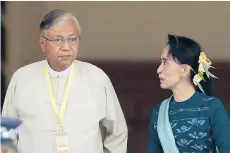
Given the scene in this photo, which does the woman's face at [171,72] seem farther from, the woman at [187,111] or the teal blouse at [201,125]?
the teal blouse at [201,125]

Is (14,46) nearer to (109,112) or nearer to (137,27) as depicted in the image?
(137,27)

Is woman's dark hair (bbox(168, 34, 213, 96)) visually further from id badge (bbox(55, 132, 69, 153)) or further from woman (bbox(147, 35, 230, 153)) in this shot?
id badge (bbox(55, 132, 69, 153))

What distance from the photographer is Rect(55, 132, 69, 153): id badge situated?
3393 millimetres

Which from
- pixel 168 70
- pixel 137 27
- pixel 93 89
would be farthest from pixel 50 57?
pixel 137 27

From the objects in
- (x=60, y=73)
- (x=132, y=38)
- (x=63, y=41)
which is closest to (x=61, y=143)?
(x=60, y=73)

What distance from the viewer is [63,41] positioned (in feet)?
11.2

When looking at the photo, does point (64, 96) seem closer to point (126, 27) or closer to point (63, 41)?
point (63, 41)

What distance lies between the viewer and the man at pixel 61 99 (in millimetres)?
3430

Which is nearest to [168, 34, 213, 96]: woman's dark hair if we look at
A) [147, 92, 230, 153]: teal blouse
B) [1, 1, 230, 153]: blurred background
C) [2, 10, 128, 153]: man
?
[147, 92, 230, 153]: teal blouse

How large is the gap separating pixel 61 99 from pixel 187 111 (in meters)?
0.65

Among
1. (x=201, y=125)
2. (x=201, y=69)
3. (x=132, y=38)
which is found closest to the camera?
(x=201, y=125)

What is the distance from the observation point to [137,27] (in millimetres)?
4715

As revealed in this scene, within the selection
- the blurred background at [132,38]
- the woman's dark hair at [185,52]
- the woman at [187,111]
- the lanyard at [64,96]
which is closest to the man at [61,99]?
the lanyard at [64,96]

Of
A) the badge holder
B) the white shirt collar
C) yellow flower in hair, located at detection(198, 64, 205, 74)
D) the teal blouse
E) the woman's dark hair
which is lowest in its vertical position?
the badge holder
